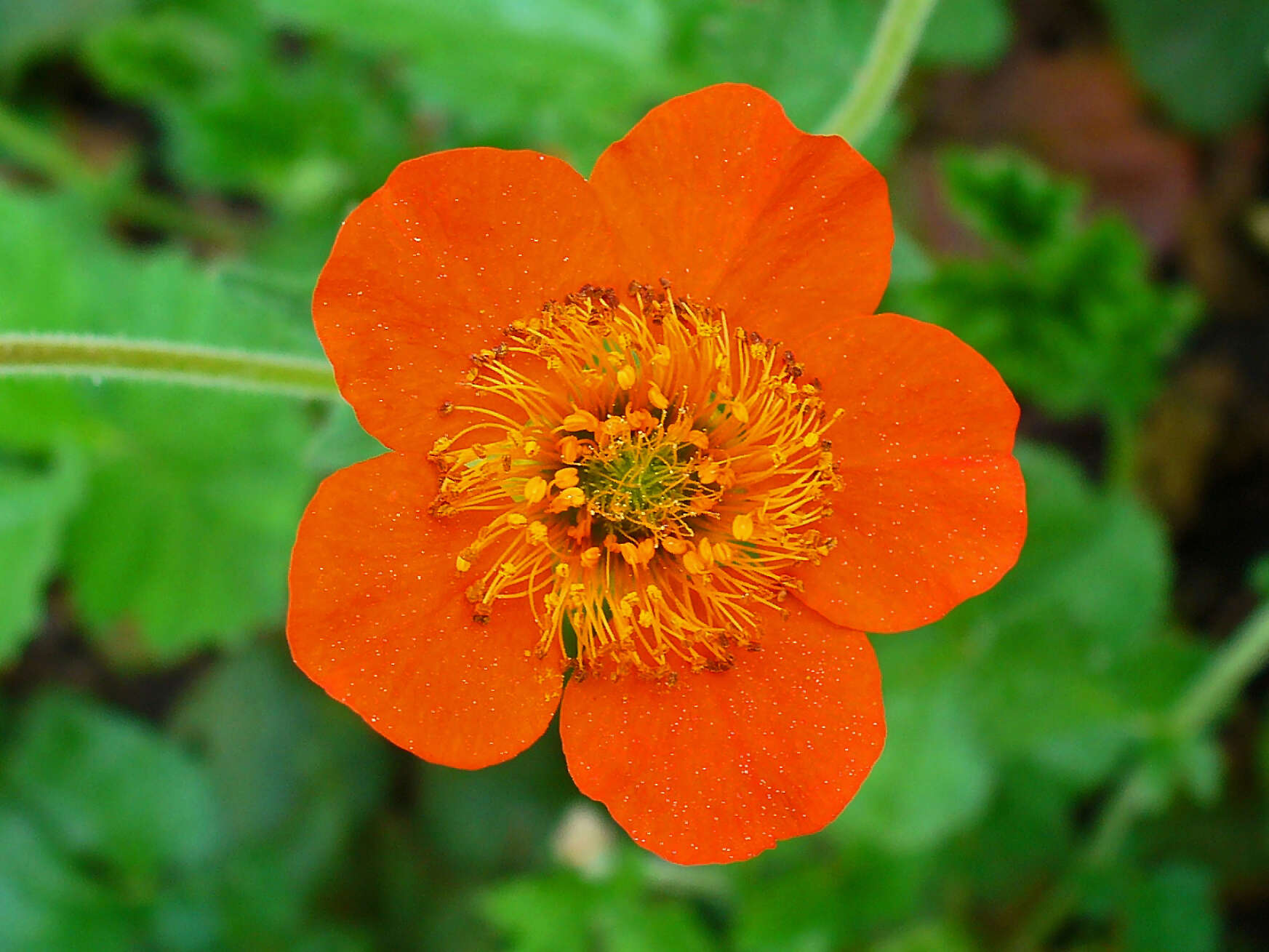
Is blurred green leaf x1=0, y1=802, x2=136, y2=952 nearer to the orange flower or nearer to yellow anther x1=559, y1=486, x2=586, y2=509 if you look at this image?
the orange flower

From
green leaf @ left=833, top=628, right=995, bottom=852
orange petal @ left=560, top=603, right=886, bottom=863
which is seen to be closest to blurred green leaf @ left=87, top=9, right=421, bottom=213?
green leaf @ left=833, top=628, right=995, bottom=852

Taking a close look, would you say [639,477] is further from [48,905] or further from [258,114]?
[48,905]

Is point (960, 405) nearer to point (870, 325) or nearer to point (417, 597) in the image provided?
point (870, 325)

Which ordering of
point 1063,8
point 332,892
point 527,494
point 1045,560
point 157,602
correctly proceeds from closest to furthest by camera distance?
point 527,494, point 1045,560, point 157,602, point 332,892, point 1063,8

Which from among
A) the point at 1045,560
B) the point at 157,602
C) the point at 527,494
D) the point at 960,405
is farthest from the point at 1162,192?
the point at 157,602

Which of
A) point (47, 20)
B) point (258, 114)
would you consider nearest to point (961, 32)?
point (258, 114)

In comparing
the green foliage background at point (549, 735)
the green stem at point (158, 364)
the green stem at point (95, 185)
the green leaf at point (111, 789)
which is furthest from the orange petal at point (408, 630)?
the green stem at point (95, 185)
